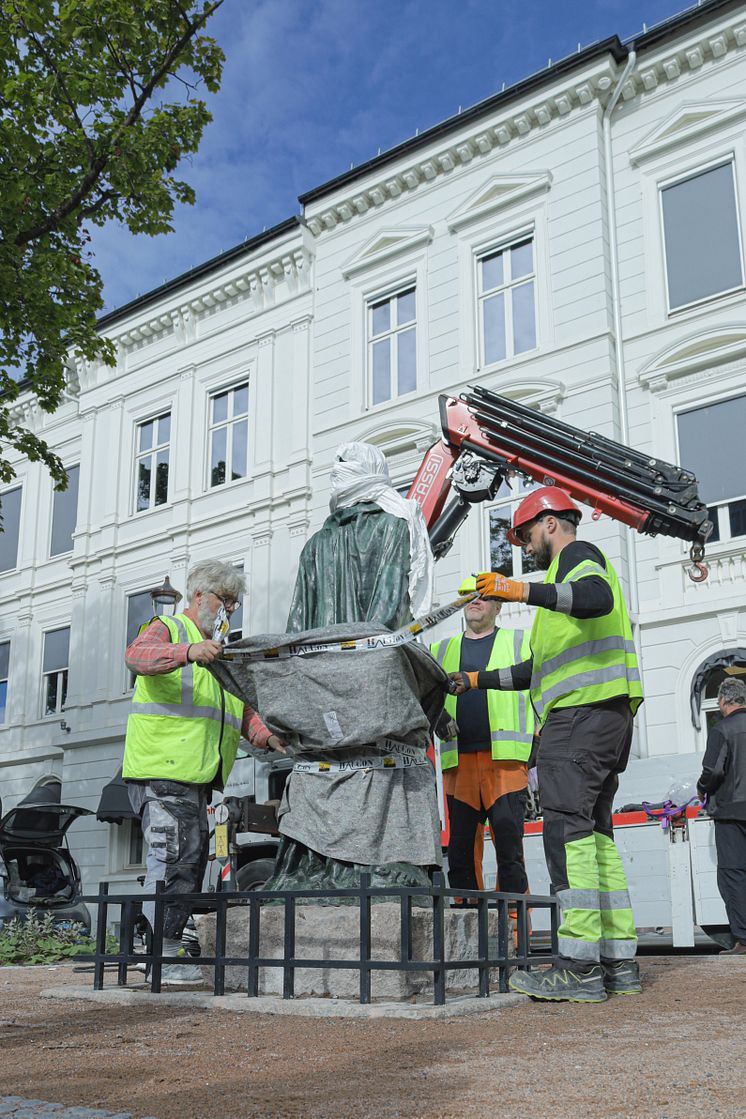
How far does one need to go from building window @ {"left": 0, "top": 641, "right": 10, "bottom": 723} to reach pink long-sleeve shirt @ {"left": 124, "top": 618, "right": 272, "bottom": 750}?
869 inches

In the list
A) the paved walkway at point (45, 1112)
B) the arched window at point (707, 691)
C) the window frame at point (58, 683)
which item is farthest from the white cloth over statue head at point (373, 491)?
the window frame at point (58, 683)

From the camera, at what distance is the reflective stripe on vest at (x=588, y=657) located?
453cm

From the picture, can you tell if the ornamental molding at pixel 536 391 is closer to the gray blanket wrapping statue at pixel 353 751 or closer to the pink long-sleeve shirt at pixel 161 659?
the pink long-sleeve shirt at pixel 161 659

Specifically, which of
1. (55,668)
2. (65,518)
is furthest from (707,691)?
(65,518)

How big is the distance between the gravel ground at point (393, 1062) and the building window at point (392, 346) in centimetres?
1617

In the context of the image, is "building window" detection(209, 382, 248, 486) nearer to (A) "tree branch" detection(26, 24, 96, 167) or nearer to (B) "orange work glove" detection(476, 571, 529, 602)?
(A) "tree branch" detection(26, 24, 96, 167)

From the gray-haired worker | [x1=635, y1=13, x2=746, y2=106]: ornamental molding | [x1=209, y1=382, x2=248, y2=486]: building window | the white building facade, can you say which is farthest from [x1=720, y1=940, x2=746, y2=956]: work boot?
[x1=209, y1=382, x2=248, y2=486]: building window

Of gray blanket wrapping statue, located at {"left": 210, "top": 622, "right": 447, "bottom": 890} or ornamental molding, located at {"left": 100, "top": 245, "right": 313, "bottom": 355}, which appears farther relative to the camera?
ornamental molding, located at {"left": 100, "top": 245, "right": 313, "bottom": 355}

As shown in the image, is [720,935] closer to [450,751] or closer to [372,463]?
[450,751]

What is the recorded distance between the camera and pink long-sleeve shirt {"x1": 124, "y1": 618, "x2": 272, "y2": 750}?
5.05 meters

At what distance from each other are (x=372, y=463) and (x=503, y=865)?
228 cm

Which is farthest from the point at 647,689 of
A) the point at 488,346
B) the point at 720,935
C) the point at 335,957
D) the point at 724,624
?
the point at 335,957

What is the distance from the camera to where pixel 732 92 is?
16.5m

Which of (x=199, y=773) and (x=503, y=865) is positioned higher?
(x=199, y=773)
